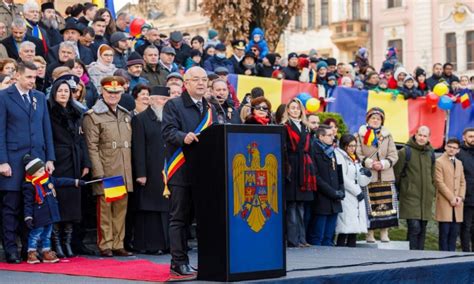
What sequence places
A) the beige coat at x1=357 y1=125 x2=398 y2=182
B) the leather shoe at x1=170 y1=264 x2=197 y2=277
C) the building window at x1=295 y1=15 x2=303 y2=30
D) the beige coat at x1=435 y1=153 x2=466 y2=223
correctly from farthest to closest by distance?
the building window at x1=295 y1=15 x2=303 y2=30
the beige coat at x1=435 y1=153 x2=466 y2=223
the beige coat at x1=357 y1=125 x2=398 y2=182
the leather shoe at x1=170 y1=264 x2=197 y2=277

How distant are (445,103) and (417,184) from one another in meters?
7.19

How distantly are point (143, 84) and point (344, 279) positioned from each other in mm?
4589

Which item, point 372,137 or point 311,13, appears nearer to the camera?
point 372,137

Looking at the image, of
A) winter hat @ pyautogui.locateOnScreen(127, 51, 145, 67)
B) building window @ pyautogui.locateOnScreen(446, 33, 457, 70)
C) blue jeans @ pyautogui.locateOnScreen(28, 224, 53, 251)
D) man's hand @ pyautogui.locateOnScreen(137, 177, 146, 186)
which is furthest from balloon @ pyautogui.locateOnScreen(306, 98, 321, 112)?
building window @ pyautogui.locateOnScreen(446, 33, 457, 70)

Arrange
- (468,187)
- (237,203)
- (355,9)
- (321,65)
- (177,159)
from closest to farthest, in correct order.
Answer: (237,203)
(177,159)
(468,187)
(321,65)
(355,9)

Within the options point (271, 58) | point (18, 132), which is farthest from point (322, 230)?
point (271, 58)

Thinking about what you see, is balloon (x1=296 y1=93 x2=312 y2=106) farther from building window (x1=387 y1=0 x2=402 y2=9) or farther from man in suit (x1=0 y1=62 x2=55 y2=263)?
building window (x1=387 y1=0 x2=402 y2=9)

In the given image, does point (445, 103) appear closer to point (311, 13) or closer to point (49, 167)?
point (49, 167)

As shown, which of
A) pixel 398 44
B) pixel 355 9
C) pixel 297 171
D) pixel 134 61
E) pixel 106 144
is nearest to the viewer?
pixel 106 144

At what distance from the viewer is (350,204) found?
1570cm

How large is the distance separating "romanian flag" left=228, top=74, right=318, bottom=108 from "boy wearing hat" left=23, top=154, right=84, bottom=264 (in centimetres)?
869

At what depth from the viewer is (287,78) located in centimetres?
2264

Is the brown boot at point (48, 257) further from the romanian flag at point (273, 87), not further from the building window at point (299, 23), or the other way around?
the building window at point (299, 23)

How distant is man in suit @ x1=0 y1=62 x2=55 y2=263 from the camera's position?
12016 mm
